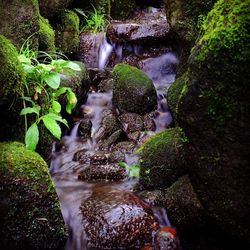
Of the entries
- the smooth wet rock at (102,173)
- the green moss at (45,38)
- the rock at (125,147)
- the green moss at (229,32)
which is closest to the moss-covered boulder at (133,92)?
the rock at (125,147)

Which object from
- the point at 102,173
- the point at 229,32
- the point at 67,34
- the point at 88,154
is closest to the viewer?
the point at 229,32

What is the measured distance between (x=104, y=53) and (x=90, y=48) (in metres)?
0.37

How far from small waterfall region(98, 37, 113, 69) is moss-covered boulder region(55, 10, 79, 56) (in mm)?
642

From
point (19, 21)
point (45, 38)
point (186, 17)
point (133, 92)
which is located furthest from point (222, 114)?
point (45, 38)

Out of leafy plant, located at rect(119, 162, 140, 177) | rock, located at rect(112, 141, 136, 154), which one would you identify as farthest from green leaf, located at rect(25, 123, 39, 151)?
rock, located at rect(112, 141, 136, 154)

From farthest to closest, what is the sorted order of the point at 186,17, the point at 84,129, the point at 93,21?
the point at 93,21
the point at 84,129
the point at 186,17

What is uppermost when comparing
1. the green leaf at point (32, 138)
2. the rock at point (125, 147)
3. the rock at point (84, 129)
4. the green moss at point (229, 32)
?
the green moss at point (229, 32)

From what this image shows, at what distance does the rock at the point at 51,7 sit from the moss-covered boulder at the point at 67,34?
0.70ft

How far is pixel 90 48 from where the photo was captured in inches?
337

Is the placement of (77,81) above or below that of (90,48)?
above

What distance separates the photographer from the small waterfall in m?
8.43

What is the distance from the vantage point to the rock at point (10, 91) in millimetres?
3312

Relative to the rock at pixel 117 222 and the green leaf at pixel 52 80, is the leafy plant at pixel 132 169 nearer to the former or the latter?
the rock at pixel 117 222

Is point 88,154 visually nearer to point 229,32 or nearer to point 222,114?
point 222,114
